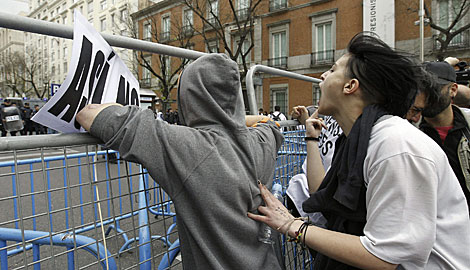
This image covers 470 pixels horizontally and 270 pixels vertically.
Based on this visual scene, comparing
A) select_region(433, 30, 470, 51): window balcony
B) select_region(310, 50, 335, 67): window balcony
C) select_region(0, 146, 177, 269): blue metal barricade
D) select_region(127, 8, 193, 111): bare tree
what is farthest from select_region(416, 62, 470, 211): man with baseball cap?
select_region(127, 8, 193, 111): bare tree

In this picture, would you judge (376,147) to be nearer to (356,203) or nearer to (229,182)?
(356,203)

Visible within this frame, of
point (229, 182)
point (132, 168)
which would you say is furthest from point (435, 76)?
point (132, 168)

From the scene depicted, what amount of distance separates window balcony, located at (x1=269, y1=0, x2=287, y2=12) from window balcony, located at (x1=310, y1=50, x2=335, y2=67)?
174 inches

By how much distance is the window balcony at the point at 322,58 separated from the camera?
66.0 feet

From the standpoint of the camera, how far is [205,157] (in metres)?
1.12

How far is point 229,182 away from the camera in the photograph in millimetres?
1163

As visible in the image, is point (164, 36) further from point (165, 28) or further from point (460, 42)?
point (460, 42)

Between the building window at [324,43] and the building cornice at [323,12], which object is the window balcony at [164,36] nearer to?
the building cornice at [323,12]

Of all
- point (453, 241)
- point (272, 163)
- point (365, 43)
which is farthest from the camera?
point (272, 163)

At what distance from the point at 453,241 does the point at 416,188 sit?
36cm

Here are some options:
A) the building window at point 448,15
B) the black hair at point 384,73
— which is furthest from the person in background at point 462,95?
the building window at point 448,15

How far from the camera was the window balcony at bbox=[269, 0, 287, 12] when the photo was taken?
72.4 feet

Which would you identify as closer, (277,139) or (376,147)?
(376,147)

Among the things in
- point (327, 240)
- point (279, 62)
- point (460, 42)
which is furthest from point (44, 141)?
point (279, 62)
